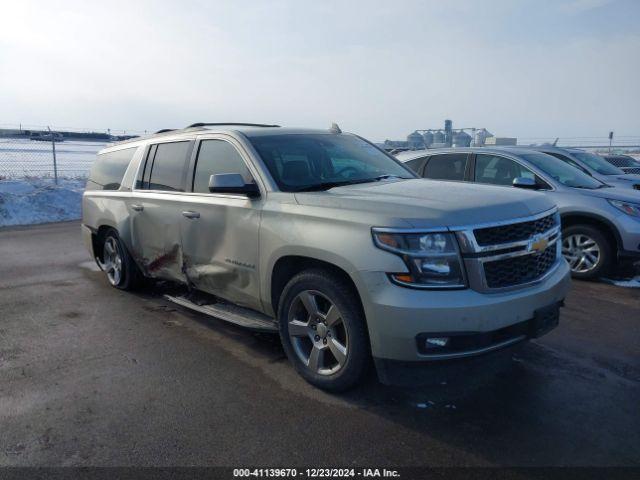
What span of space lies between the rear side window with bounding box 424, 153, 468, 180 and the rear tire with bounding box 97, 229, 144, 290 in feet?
14.4

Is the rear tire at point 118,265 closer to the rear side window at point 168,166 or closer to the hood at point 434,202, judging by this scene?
the rear side window at point 168,166

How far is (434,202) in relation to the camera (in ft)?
10.6

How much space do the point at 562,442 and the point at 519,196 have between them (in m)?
1.59

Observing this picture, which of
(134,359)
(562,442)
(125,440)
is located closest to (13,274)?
(134,359)

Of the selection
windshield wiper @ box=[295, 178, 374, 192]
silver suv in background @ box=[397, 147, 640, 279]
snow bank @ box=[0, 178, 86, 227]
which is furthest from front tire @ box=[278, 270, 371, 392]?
snow bank @ box=[0, 178, 86, 227]

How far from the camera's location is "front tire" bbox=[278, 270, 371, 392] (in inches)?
127

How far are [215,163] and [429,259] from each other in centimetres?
227

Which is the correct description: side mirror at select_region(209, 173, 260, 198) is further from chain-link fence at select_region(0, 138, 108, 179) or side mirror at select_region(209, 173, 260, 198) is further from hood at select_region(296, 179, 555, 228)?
chain-link fence at select_region(0, 138, 108, 179)

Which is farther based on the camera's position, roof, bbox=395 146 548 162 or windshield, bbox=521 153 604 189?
roof, bbox=395 146 548 162

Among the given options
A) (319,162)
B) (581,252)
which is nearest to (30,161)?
(319,162)

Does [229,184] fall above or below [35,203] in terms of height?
above

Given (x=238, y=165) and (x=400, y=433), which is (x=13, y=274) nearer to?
(x=238, y=165)

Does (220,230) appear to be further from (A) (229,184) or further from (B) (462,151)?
(B) (462,151)

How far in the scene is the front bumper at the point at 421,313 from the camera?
290 centimetres
